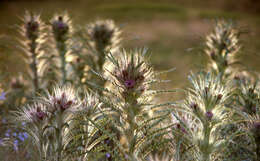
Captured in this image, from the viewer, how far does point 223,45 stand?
1.98 m

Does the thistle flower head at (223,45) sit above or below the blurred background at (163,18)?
below

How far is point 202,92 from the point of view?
124cm

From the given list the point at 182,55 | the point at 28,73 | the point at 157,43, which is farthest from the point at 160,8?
the point at 28,73

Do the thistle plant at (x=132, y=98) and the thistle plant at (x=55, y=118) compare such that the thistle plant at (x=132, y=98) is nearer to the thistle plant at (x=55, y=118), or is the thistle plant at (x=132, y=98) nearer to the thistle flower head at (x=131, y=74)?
the thistle flower head at (x=131, y=74)

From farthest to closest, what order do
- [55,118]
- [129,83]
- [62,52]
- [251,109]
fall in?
[62,52], [251,109], [55,118], [129,83]

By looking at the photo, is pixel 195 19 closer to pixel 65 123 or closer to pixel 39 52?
pixel 39 52

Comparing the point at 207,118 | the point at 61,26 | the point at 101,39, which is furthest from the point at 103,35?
the point at 207,118

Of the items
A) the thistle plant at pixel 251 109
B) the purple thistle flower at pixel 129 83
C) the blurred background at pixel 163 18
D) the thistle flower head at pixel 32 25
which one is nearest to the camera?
the purple thistle flower at pixel 129 83

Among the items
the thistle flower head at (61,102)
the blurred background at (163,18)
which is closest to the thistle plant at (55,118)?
the thistle flower head at (61,102)

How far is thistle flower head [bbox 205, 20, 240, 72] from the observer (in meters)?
1.97

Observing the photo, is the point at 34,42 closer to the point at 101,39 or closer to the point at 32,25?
the point at 32,25

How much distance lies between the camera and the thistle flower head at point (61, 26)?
2121mm

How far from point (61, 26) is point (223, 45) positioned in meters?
1.01

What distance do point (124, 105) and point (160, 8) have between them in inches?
294
